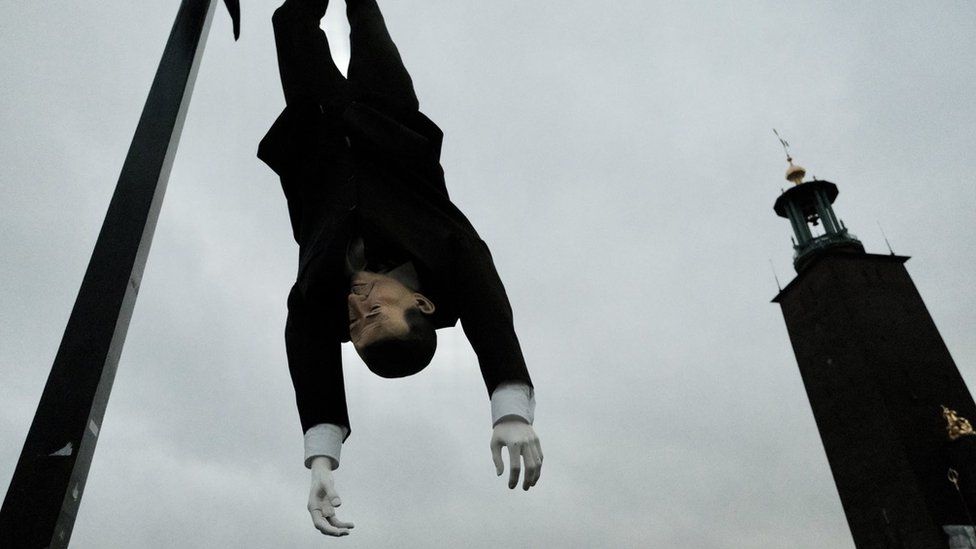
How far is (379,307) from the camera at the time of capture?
2.08 meters

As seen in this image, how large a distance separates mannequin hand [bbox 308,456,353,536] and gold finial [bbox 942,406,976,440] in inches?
1493

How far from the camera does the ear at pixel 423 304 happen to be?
7.06ft


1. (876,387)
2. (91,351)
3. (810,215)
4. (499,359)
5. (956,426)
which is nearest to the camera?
(91,351)

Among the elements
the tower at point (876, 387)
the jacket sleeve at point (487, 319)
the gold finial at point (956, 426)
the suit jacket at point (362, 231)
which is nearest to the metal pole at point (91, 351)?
the suit jacket at point (362, 231)

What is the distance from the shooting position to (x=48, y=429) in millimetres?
1745

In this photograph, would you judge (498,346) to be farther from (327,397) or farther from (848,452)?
(848,452)

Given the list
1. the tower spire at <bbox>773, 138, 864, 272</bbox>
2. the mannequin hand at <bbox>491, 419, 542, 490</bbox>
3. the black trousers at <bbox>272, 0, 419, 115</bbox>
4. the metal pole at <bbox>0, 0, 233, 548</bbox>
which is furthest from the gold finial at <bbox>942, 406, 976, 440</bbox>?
the metal pole at <bbox>0, 0, 233, 548</bbox>

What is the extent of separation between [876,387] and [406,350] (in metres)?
39.1

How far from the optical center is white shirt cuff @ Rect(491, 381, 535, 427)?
2.04 metres

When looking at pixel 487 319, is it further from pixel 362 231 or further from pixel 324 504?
pixel 324 504

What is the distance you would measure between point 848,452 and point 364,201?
40.9 meters

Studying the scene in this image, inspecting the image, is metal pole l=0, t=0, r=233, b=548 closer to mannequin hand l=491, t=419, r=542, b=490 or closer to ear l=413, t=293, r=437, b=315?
ear l=413, t=293, r=437, b=315

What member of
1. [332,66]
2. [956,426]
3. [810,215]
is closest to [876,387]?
[956,426]

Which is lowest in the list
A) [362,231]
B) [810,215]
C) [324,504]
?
[324,504]
